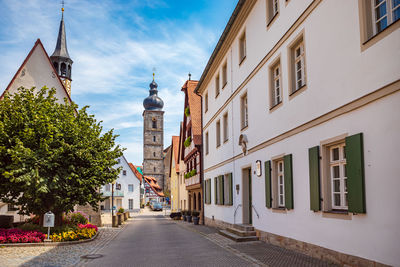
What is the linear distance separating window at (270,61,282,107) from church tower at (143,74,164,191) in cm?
8382

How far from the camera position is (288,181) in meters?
11.6

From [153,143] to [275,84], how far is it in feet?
277

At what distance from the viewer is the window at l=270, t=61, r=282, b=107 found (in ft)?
43.5

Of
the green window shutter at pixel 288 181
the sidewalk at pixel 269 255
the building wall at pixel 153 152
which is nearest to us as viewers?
the sidewalk at pixel 269 255

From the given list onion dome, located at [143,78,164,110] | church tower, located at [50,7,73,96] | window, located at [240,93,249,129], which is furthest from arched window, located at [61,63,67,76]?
onion dome, located at [143,78,164,110]

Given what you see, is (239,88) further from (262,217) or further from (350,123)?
(350,123)

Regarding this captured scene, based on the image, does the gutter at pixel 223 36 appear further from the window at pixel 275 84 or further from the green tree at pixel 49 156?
the green tree at pixel 49 156

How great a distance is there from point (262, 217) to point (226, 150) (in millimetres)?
6989

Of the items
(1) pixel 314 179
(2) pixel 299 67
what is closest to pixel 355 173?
(1) pixel 314 179

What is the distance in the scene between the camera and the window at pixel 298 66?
11341mm

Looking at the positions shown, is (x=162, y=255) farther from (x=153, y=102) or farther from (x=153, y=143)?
(x=153, y=102)

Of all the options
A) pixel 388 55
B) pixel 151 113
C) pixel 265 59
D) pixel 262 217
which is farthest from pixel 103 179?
pixel 151 113

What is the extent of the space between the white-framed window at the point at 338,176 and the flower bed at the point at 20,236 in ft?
35.2

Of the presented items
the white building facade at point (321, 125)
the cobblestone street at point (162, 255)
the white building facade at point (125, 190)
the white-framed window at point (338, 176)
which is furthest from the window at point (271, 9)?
the white building facade at point (125, 190)
